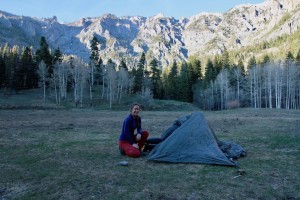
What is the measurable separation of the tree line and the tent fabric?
5390 centimetres

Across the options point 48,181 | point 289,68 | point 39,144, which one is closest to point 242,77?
point 289,68

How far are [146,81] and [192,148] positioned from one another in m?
73.1

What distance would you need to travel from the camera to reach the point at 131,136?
1220 centimetres

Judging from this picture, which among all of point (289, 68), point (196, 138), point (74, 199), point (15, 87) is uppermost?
point (289, 68)

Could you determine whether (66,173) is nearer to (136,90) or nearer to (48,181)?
(48,181)

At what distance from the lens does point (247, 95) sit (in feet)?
268

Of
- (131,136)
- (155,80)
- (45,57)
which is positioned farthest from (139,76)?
(131,136)

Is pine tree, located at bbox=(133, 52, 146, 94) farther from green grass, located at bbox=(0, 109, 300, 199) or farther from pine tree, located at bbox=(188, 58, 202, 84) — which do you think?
green grass, located at bbox=(0, 109, 300, 199)

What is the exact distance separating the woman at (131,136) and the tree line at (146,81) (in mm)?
52786

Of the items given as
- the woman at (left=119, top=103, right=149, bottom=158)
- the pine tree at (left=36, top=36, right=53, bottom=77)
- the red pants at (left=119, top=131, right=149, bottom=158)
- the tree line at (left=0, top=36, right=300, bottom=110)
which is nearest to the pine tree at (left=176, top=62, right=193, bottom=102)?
the tree line at (left=0, top=36, right=300, bottom=110)

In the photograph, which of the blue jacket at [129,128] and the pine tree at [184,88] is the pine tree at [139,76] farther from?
the blue jacket at [129,128]

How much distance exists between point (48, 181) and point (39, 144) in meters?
7.41

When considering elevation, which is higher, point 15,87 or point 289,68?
point 289,68

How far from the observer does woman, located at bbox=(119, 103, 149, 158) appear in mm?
11992
